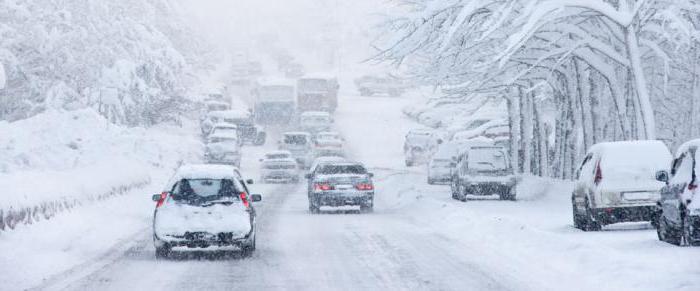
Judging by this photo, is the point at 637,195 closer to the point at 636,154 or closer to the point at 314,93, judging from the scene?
the point at 636,154

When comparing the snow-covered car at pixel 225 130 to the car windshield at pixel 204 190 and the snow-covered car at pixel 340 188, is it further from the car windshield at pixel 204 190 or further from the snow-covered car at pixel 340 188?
the car windshield at pixel 204 190

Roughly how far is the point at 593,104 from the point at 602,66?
700cm

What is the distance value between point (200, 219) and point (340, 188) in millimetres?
13054

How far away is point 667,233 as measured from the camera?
19.7 m

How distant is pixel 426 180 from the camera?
5250cm

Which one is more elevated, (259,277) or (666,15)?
(666,15)

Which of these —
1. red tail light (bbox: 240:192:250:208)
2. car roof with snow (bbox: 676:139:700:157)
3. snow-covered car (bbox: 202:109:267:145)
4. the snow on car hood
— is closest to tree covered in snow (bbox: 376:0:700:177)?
car roof with snow (bbox: 676:139:700:157)

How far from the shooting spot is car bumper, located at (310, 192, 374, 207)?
108ft

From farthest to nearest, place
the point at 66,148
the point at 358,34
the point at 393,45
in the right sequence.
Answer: the point at 358,34
the point at 66,148
the point at 393,45

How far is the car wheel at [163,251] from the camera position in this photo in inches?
792

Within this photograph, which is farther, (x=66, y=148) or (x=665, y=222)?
(x=66, y=148)

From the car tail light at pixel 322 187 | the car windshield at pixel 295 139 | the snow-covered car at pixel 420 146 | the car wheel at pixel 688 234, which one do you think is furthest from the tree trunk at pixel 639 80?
the snow-covered car at pixel 420 146

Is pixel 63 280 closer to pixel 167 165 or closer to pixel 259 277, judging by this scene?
pixel 259 277

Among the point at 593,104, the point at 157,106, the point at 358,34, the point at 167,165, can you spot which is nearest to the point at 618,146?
the point at 593,104
